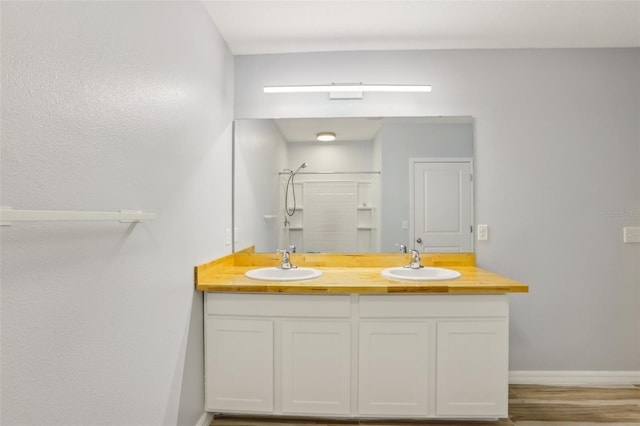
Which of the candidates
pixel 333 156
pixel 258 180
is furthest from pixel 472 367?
pixel 258 180

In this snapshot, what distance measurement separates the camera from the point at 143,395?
1351 millimetres

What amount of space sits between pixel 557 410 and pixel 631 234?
1316 mm

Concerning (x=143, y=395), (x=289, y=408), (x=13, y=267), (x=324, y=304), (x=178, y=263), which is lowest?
(x=289, y=408)

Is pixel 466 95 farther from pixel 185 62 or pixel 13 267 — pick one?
pixel 13 267

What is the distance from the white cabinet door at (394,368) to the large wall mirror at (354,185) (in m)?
0.73

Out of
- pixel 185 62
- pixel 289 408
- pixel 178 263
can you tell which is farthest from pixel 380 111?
pixel 289 408

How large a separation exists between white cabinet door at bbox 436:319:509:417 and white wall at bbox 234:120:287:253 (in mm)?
1296

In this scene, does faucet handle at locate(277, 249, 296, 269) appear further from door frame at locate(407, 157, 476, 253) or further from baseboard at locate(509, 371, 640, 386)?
baseboard at locate(509, 371, 640, 386)

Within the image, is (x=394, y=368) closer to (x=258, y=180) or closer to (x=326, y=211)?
(x=326, y=211)

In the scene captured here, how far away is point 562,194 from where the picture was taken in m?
2.47

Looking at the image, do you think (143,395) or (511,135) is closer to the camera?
(143,395)

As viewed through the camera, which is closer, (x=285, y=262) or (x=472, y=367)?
(x=472, y=367)

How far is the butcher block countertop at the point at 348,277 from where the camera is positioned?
1.88 meters

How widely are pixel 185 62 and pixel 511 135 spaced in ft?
7.05
